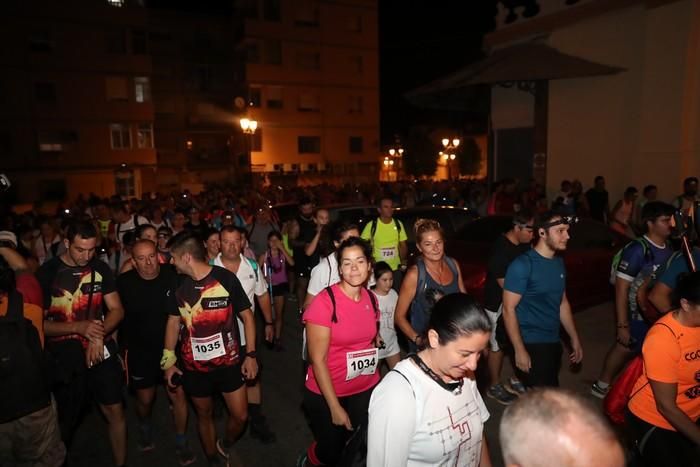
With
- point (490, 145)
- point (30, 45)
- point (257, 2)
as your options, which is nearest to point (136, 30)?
point (30, 45)

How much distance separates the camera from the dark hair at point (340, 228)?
482 centimetres

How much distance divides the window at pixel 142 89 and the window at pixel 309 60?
10749 millimetres

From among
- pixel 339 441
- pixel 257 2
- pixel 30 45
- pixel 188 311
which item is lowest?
pixel 339 441

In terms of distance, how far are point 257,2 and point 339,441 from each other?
1521 inches

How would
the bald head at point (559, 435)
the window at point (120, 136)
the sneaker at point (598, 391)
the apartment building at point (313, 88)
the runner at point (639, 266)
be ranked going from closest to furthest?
the bald head at point (559, 435) → the runner at point (639, 266) → the sneaker at point (598, 391) → the window at point (120, 136) → the apartment building at point (313, 88)

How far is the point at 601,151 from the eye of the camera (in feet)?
47.4

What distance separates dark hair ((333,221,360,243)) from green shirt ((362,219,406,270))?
2.15 metres

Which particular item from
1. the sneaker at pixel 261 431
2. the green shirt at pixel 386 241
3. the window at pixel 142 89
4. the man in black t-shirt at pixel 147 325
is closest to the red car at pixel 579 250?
the green shirt at pixel 386 241

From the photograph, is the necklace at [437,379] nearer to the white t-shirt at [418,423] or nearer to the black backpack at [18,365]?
the white t-shirt at [418,423]

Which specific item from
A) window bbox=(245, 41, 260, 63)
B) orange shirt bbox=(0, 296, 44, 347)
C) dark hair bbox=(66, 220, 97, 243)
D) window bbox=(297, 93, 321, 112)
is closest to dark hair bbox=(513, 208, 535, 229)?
→ dark hair bbox=(66, 220, 97, 243)

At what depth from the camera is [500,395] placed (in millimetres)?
5523

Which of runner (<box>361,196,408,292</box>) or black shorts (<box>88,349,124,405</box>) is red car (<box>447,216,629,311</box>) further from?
black shorts (<box>88,349,124,405</box>)

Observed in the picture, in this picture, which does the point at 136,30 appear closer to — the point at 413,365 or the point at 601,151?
the point at 601,151

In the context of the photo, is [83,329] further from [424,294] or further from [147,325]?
[424,294]
